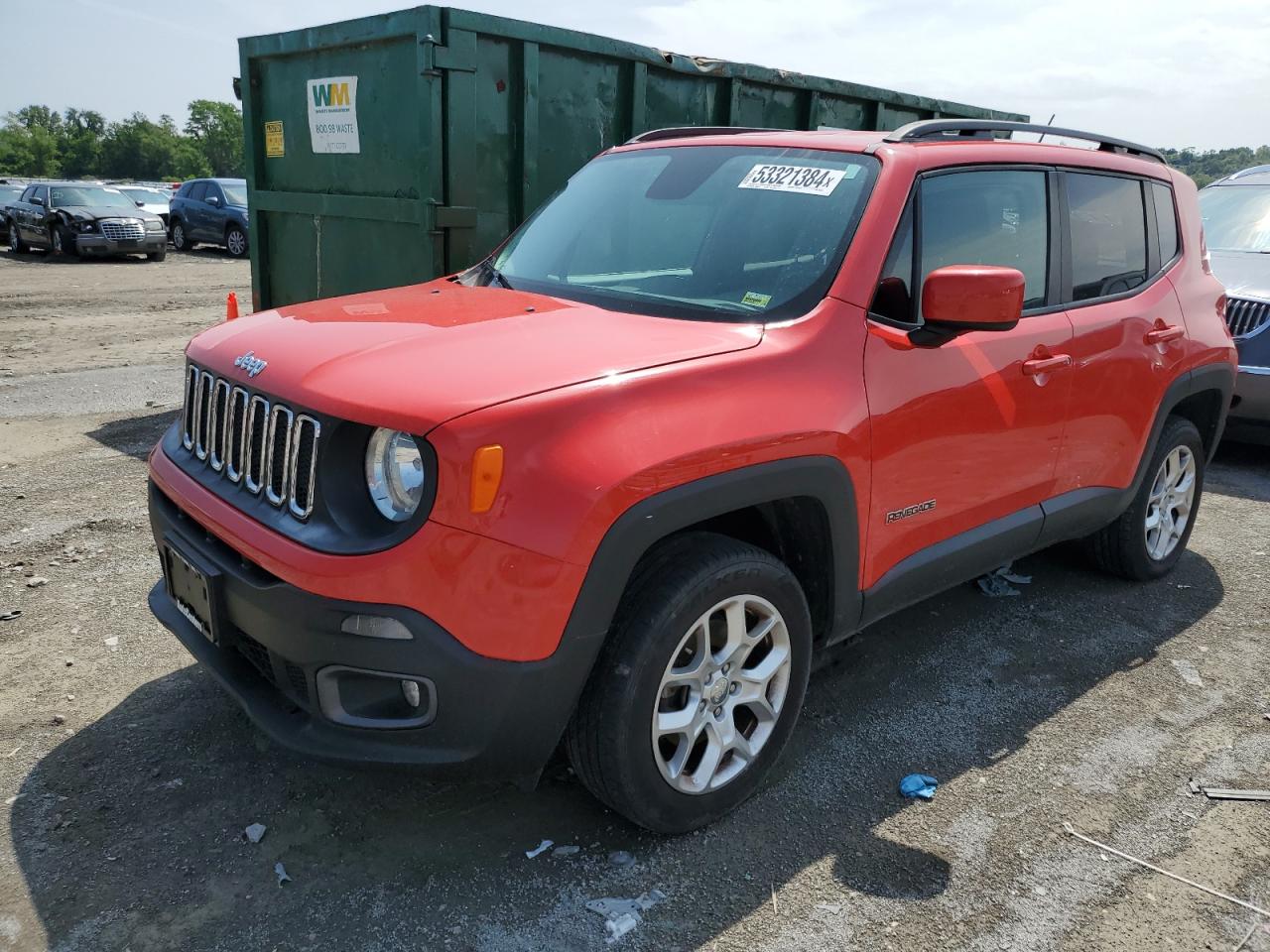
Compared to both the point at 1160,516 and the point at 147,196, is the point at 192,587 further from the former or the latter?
the point at 147,196

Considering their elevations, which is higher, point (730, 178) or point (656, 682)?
point (730, 178)

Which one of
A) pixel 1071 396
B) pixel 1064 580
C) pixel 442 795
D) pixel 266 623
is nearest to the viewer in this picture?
pixel 266 623

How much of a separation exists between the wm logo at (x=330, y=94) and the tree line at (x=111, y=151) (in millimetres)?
95406

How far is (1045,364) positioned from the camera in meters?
3.52

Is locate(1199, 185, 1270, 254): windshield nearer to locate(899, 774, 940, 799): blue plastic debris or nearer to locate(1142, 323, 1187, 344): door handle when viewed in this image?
locate(1142, 323, 1187, 344): door handle

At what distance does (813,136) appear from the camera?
3508 mm

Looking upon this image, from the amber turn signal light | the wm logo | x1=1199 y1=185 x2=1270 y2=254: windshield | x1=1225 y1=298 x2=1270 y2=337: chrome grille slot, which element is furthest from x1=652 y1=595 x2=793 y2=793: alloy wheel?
x1=1199 y1=185 x2=1270 y2=254: windshield

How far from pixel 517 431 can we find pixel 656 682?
2.48 feet

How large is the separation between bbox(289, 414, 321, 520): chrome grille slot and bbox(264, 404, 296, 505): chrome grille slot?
0.04m

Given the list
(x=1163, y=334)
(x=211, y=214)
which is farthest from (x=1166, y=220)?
(x=211, y=214)

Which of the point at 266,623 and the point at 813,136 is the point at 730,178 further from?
the point at 266,623

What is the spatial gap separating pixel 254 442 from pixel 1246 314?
677 cm

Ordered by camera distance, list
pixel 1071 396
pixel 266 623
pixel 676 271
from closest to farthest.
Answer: pixel 266 623 < pixel 676 271 < pixel 1071 396

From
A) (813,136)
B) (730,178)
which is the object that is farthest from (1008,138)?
(730,178)
